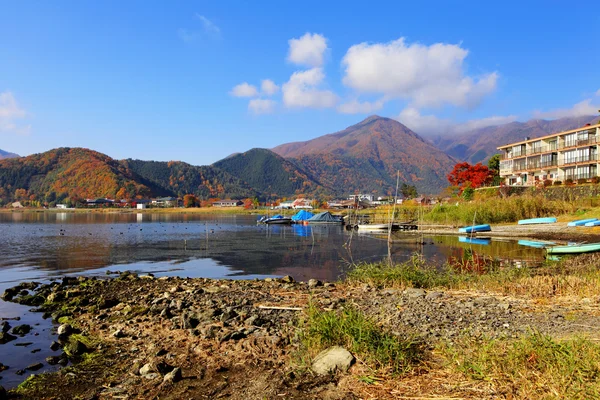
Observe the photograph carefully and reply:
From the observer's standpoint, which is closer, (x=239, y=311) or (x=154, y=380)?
(x=154, y=380)

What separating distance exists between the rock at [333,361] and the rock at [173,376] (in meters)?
1.97

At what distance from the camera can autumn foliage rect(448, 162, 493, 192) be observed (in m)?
69.6

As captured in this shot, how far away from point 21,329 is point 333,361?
26.9 ft

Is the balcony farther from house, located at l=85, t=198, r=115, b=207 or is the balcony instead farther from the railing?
house, located at l=85, t=198, r=115, b=207

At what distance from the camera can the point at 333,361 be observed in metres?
5.52

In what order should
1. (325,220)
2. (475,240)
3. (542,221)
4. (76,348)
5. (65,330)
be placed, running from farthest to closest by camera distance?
(325,220) < (542,221) < (475,240) < (65,330) < (76,348)

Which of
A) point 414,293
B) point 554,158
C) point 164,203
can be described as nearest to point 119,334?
point 414,293

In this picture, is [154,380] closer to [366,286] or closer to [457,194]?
[366,286]

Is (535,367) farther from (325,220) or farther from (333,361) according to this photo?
(325,220)

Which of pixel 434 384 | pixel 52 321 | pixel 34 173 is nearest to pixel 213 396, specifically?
pixel 434 384

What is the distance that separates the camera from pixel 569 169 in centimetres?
5653

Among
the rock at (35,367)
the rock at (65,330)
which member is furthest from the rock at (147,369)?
the rock at (65,330)

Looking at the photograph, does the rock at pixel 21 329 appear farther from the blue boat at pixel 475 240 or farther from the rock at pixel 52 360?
the blue boat at pixel 475 240

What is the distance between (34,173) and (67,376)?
20106cm
